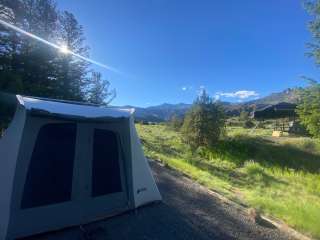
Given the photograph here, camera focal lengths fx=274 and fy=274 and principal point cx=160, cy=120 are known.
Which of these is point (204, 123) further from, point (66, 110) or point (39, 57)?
point (66, 110)

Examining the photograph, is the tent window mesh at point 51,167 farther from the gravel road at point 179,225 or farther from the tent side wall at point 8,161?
the gravel road at point 179,225

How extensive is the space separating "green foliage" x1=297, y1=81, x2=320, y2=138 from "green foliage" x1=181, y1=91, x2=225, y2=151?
8278 mm

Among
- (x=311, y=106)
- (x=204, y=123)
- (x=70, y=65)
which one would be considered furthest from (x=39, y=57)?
(x=311, y=106)

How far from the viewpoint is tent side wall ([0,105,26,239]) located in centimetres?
389

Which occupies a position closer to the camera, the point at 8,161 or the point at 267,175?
the point at 8,161

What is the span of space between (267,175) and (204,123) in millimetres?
8464

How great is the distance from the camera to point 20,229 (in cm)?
398

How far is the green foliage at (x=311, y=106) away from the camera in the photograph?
10922 millimetres

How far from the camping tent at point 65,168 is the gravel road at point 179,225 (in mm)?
242

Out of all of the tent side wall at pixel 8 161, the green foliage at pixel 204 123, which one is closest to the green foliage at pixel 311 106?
the green foliage at pixel 204 123

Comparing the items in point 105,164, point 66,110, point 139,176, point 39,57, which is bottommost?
point 139,176

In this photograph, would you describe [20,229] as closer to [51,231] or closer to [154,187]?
[51,231]

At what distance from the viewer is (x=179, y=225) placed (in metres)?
4.72

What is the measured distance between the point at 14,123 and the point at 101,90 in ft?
58.7
